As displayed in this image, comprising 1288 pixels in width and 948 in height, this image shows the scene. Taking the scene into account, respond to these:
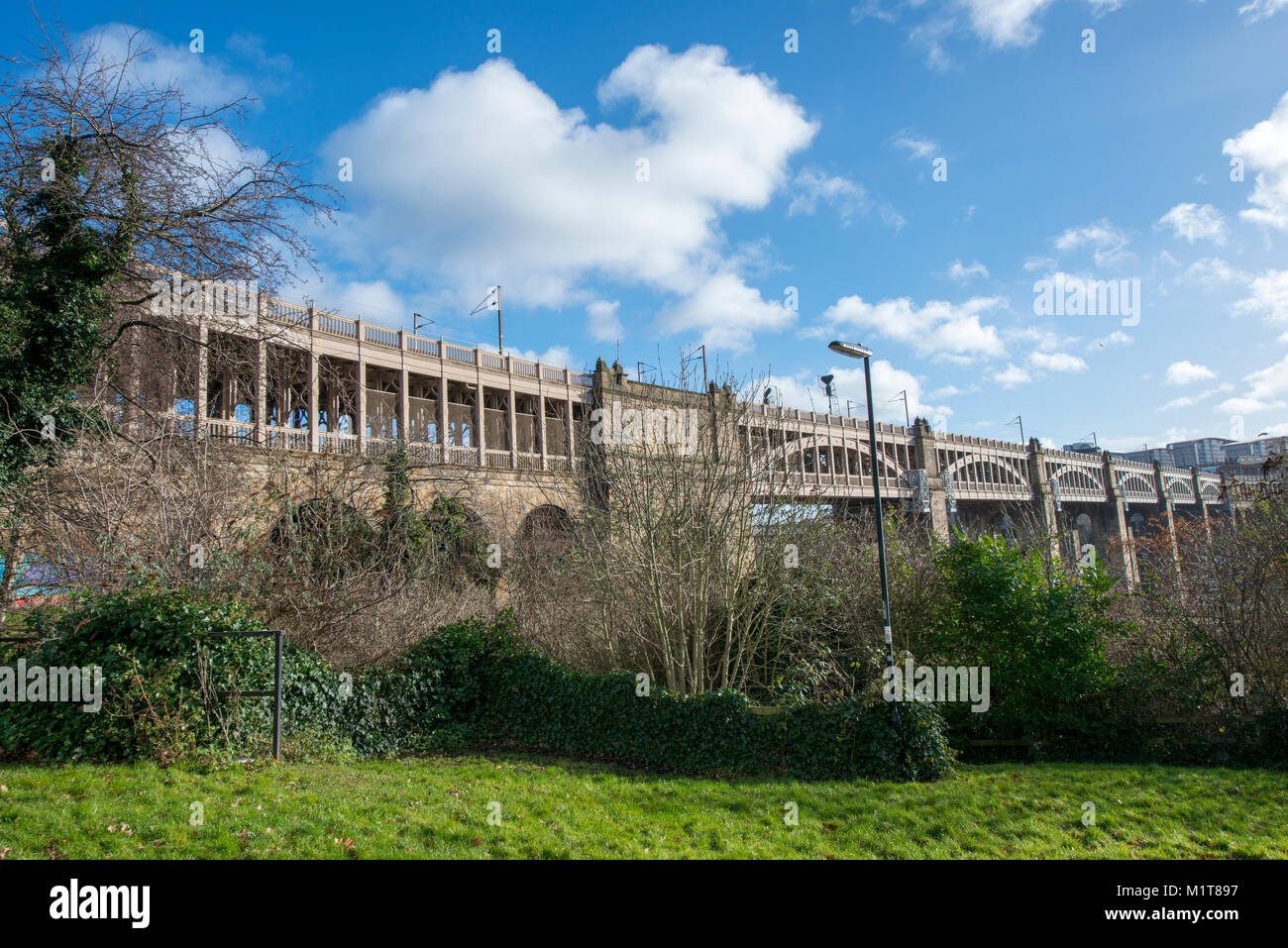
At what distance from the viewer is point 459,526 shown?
71.6 feet

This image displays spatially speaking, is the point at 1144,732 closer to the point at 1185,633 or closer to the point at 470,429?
the point at 1185,633

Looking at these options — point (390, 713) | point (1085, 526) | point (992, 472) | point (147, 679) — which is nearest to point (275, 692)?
point (147, 679)

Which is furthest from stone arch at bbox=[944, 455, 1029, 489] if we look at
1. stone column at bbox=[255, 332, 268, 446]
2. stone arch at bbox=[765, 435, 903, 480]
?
stone column at bbox=[255, 332, 268, 446]

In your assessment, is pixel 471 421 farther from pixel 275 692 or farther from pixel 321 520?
pixel 275 692

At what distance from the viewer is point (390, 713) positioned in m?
11.9

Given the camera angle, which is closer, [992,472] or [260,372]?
[260,372]

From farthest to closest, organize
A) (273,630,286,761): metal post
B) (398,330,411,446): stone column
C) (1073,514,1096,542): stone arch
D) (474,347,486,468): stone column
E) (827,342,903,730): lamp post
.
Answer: (1073,514,1096,542): stone arch
(474,347,486,468): stone column
(398,330,411,446): stone column
(827,342,903,730): lamp post
(273,630,286,761): metal post

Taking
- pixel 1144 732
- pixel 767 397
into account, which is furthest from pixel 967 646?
pixel 767 397

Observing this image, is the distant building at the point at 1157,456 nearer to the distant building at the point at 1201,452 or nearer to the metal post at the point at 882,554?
the distant building at the point at 1201,452

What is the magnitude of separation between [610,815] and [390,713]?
5.82m

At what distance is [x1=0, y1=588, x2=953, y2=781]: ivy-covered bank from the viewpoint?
8.36 metres

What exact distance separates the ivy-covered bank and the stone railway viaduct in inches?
153

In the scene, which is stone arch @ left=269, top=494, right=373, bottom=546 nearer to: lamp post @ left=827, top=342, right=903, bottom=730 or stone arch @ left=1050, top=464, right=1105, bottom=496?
lamp post @ left=827, top=342, right=903, bottom=730

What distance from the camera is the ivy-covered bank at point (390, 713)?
836 centimetres
